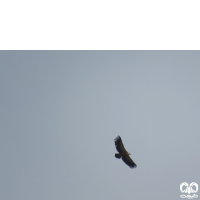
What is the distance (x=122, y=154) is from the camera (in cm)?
1025

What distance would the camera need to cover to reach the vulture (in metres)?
9.99

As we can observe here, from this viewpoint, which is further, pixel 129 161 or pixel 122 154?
pixel 129 161

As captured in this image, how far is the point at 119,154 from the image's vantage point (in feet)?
33.7

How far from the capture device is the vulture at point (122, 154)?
9987 millimetres

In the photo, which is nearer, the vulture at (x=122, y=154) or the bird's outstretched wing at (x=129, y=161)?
the vulture at (x=122, y=154)

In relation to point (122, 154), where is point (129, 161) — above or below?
below

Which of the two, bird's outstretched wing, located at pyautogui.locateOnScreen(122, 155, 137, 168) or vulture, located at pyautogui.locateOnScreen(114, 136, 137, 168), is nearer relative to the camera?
vulture, located at pyautogui.locateOnScreen(114, 136, 137, 168)
